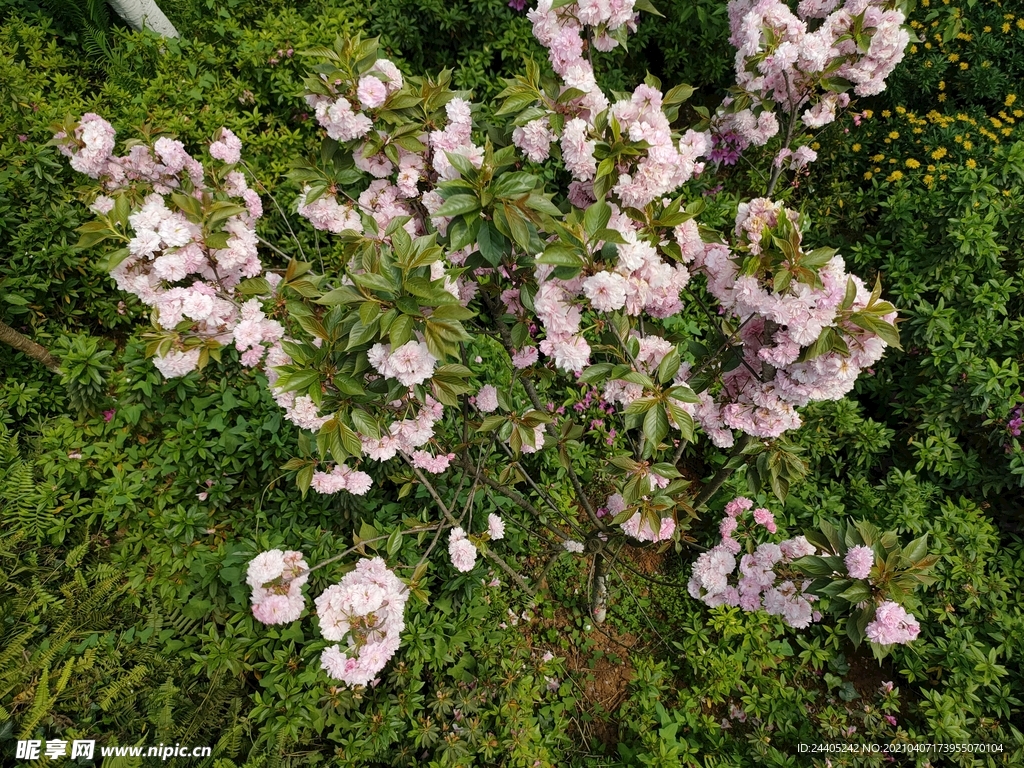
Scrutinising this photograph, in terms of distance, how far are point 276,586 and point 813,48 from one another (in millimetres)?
2528

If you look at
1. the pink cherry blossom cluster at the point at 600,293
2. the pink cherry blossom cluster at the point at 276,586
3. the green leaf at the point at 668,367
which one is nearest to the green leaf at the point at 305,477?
the pink cherry blossom cluster at the point at 276,586

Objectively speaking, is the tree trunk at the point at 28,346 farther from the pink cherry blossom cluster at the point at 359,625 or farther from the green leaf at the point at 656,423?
the green leaf at the point at 656,423

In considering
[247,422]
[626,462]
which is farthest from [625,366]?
[247,422]

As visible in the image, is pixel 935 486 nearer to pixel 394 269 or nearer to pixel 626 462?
pixel 626 462

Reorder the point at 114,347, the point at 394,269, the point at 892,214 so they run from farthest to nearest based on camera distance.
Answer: the point at 892,214, the point at 114,347, the point at 394,269

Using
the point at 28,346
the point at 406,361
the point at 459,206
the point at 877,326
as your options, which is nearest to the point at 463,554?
the point at 406,361

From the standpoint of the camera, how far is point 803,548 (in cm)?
208

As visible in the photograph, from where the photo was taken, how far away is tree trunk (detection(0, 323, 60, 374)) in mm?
2707

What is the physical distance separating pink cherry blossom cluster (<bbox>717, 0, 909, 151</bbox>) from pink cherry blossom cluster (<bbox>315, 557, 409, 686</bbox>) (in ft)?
7.28

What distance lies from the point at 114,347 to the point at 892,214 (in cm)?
451

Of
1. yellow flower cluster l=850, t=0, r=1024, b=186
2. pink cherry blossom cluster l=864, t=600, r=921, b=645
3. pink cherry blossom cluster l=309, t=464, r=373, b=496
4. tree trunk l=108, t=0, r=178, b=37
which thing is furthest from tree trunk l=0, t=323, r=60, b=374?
yellow flower cluster l=850, t=0, r=1024, b=186

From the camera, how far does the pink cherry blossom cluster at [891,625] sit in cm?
159

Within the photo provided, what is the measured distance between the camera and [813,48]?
1988 mm

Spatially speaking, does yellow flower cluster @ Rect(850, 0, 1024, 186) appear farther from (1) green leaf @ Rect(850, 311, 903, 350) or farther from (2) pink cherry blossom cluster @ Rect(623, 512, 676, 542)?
(2) pink cherry blossom cluster @ Rect(623, 512, 676, 542)
